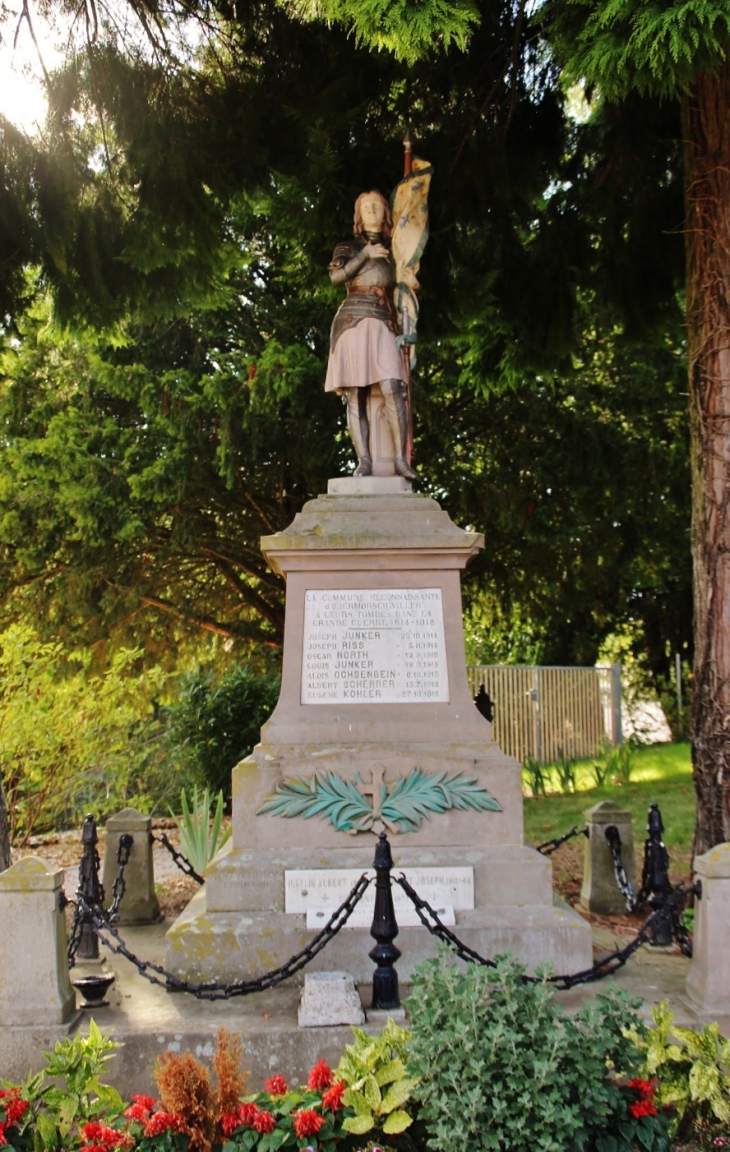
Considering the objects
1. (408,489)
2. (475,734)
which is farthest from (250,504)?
(475,734)

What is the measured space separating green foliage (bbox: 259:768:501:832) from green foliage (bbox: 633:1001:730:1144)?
1.80 meters

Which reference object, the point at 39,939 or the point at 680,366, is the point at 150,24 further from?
the point at 680,366

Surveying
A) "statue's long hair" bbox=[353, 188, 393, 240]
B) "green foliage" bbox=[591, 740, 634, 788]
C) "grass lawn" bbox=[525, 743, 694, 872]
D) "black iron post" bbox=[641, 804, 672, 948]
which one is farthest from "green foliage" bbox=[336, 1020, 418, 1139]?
"green foliage" bbox=[591, 740, 634, 788]

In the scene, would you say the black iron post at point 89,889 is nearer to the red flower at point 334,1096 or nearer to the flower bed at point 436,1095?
the flower bed at point 436,1095

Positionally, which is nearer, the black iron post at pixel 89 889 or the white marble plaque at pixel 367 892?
the white marble plaque at pixel 367 892

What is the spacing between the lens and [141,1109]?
11.9ft

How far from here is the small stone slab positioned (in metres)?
4.62

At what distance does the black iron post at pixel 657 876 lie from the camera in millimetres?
5719

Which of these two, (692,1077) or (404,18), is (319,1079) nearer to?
(692,1077)

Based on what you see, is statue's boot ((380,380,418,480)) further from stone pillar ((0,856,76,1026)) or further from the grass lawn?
the grass lawn

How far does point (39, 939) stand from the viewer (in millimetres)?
4703

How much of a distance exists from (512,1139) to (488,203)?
25.8 feet

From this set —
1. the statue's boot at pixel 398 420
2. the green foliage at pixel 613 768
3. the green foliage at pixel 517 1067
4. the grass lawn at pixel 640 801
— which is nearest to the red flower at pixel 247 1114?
the green foliage at pixel 517 1067

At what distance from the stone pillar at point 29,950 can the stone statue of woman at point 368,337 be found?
3.32 metres
